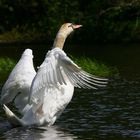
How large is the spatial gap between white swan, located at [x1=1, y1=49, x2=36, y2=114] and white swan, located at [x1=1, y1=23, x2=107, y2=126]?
425 millimetres

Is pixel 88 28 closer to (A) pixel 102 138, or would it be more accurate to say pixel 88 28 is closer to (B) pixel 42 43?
(B) pixel 42 43

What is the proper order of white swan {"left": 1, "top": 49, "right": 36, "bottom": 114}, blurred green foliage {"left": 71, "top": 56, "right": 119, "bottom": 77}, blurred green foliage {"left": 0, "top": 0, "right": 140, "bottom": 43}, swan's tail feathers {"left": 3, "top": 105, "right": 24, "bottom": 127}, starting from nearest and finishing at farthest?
1. swan's tail feathers {"left": 3, "top": 105, "right": 24, "bottom": 127}
2. white swan {"left": 1, "top": 49, "right": 36, "bottom": 114}
3. blurred green foliage {"left": 71, "top": 56, "right": 119, "bottom": 77}
4. blurred green foliage {"left": 0, "top": 0, "right": 140, "bottom": 43}

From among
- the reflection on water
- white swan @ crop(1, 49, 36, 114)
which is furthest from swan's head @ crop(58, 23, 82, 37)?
the reflection on water

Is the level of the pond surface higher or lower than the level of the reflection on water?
higher

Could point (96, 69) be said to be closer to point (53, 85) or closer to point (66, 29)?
point (66, 29)

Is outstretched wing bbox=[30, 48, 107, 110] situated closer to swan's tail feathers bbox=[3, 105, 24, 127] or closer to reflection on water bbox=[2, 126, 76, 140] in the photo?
swan's tail feathers bbox=[3, 105, 24, 127]

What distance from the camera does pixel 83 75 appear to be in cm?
1506

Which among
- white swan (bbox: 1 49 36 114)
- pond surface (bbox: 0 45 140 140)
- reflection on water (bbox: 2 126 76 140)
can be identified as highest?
white swan (bbox: 1 49 36 114)

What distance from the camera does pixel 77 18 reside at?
183 feet

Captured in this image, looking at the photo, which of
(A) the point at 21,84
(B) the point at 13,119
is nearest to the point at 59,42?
(A) the point at 21,84

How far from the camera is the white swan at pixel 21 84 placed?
16.7 m

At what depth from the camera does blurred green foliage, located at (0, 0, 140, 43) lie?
5197cm

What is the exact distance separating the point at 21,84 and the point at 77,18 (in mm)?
39494

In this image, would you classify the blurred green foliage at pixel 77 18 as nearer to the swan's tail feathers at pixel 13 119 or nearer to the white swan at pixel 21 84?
the white swan at pixel 21 84
